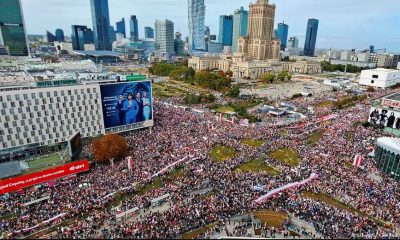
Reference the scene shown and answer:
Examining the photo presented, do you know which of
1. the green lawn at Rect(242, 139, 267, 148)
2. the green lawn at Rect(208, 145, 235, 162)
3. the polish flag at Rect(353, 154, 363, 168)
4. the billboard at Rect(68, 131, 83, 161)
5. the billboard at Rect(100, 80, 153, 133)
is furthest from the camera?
the green lawn at Rect(242, 139, 267, 148)

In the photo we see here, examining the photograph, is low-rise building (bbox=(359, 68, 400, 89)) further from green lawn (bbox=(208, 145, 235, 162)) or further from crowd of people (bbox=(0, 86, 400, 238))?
green lawn (bbox=(208, 145, 235, 162))

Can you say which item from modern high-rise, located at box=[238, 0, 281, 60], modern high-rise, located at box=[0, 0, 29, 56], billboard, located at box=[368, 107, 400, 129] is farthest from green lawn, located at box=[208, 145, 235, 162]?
modern high-rise, located at box=[0, 0, 29, 56]

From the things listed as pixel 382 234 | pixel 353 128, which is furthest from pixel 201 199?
pixel 353 128

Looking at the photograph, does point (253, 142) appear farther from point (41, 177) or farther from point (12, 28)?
point (12, 28)

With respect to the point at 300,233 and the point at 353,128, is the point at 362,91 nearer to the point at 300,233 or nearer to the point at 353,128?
the point at 353,128

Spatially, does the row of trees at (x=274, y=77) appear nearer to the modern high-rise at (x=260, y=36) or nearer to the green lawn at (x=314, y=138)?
the modern high-rise at (x=260, y=36)

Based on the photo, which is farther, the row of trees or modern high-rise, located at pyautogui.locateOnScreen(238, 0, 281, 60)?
modern high-rise, located at pyautogui.locateOnScreen(238, 0, 281, 60)

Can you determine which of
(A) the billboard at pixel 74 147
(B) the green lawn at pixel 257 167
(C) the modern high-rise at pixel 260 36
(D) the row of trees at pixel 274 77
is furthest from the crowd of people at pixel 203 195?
(C) the modern high-rise at pixel 260 36
